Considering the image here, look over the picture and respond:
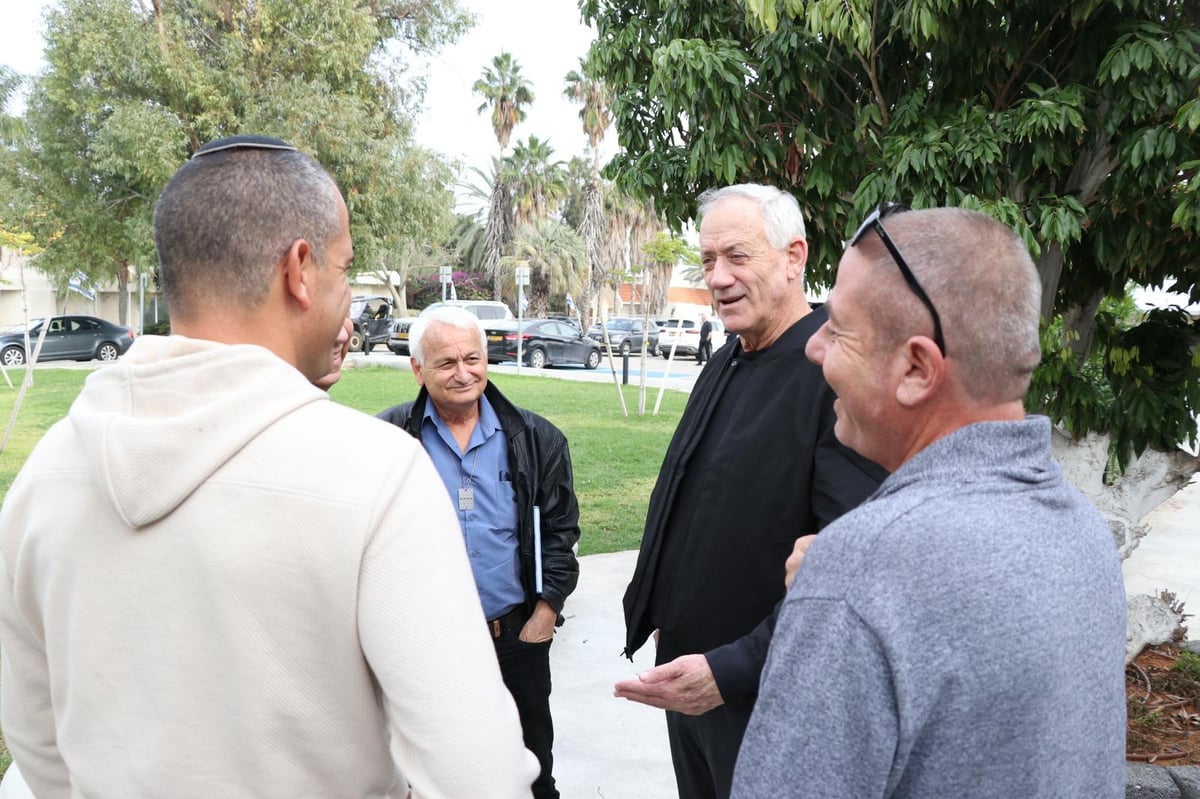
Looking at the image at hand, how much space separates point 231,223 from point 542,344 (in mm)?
27300

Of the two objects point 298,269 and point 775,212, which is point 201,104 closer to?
point 775,212

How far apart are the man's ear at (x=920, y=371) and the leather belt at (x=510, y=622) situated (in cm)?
239

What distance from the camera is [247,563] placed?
3.98ft

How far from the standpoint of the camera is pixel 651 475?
11273mm

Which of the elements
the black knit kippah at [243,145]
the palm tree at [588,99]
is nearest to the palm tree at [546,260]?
the palm tree at [588,99]

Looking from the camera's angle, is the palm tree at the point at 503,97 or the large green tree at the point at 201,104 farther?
the palm tree at the point at 503,97

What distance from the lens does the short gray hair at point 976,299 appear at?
1.23 m

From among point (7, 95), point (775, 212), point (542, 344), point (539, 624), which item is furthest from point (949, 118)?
point (542, 344)

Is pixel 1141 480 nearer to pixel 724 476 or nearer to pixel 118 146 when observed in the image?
pixel 724 476

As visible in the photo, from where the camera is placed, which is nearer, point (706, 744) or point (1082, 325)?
point (706, 744)

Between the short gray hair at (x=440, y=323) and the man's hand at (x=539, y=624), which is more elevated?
the short gray hair at (x=440, y=323)

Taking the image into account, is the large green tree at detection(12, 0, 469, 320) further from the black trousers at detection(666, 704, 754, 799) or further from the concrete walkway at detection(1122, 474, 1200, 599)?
the black trousers at detection(666, 704, 754, 799)

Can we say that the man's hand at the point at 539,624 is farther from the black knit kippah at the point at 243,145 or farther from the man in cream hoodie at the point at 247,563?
the black knit kippah at the point at 243,145

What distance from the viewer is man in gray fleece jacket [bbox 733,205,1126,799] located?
3.54ft
